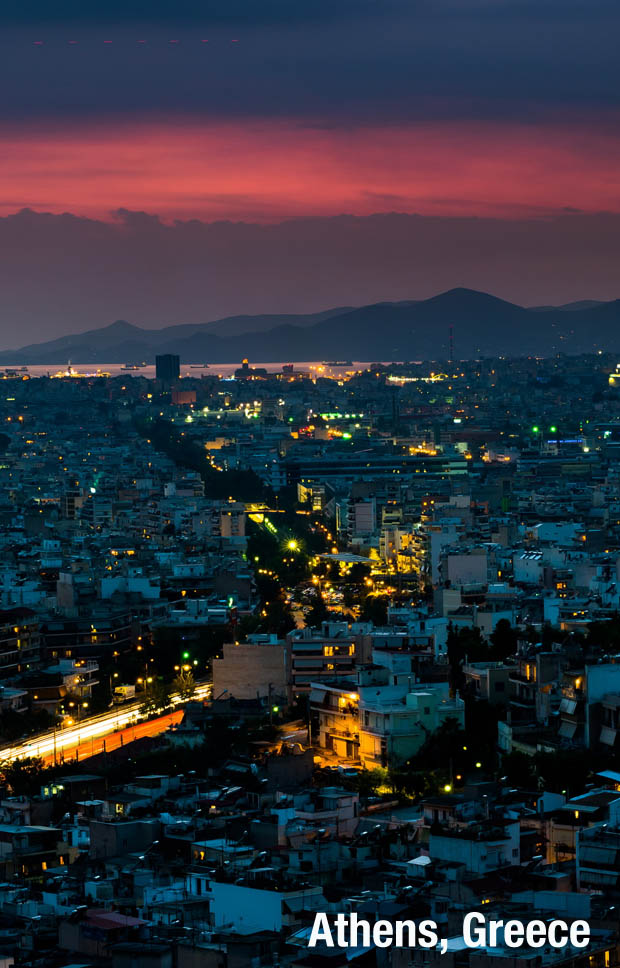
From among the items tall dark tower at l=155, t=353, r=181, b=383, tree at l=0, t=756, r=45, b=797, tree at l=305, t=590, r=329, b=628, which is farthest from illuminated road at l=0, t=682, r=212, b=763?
tall dark tower at l=155, t=353, r=181, b=383

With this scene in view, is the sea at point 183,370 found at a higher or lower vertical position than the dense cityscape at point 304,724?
higher

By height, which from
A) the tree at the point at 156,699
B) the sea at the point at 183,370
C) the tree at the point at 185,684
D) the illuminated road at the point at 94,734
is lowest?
the illuminated road at the point at 94,734

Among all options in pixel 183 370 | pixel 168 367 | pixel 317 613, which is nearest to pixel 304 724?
pixel 317 613

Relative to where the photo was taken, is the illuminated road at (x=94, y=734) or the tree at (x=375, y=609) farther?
the tree at (x=375, y=609)

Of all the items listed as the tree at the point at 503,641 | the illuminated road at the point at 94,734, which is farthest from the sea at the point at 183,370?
the illuminated road at the point at 94,734

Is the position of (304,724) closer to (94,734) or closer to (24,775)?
(94,734)

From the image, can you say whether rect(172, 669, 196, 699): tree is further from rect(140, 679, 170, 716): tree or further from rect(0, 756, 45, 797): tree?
rect(0, 756, 45, 797): tree

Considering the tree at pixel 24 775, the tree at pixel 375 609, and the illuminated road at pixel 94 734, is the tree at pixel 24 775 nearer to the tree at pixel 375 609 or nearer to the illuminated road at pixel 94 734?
the illuminated road at pixel 94 734
